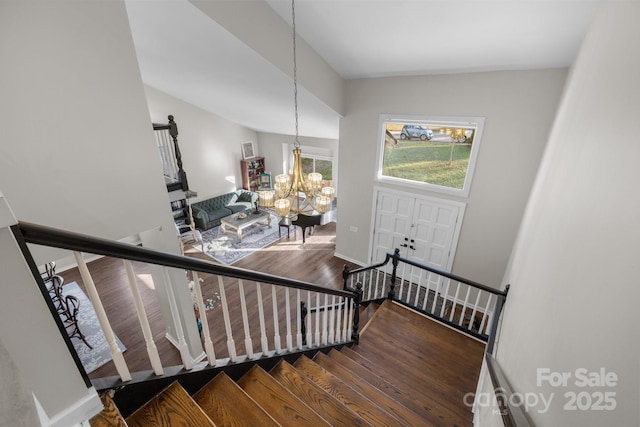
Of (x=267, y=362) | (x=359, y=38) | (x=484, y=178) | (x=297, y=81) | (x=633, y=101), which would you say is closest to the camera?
(x=633, y=101)

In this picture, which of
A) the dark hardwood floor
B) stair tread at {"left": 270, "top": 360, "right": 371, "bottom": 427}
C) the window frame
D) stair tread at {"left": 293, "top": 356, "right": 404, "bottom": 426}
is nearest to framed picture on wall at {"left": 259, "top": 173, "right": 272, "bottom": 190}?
the dark hardwood floor

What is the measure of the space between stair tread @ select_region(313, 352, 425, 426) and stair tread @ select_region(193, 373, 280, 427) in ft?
4.08

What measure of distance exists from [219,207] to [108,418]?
827 centimetres

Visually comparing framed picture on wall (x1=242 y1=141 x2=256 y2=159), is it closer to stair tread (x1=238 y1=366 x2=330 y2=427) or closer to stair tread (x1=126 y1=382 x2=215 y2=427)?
stair tread (x1=238 y1=366 x2=330 y2=427)

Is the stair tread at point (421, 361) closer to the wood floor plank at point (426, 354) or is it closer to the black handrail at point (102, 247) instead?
the wood floor plank at point (426, 354)

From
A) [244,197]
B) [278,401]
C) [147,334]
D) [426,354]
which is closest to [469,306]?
[426,354]

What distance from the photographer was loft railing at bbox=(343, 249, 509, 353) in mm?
3453

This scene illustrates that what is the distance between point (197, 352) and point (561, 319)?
3.64 meters

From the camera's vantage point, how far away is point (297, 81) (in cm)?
373

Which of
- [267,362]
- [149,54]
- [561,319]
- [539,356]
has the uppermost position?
[149,54]

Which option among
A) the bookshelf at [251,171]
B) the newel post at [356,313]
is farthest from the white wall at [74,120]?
the bookshelf at [251,171]

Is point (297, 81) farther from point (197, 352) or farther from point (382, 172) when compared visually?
point (197, 352)

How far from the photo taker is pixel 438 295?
5113 mm

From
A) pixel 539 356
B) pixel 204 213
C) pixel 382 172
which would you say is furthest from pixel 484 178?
pixel 204 213
